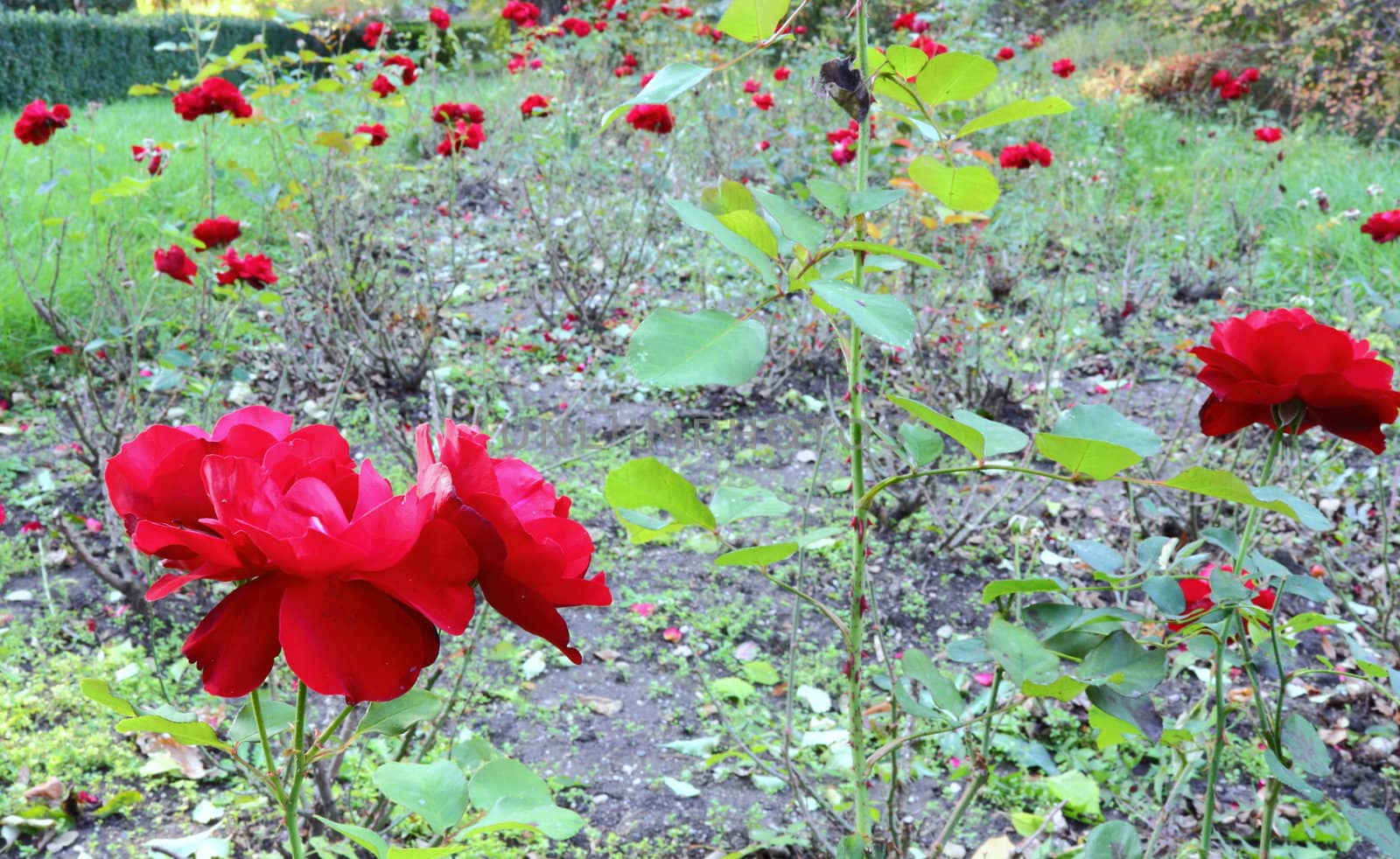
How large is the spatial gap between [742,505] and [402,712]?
0.95 ft

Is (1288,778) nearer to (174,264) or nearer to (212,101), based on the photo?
(174,264)

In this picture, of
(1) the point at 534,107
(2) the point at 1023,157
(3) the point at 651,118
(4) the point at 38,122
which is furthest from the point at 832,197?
(1) the point at 534,107

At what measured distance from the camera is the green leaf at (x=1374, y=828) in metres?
0.86

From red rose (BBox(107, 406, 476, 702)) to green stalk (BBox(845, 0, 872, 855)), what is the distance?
17.0 inches

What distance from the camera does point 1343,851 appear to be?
5.32 feet

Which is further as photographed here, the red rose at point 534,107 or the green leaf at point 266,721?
the red rose at point 534,107

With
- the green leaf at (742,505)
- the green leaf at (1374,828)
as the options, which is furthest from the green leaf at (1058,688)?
the green leaf at (1374,828)

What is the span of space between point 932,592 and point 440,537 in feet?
6.77

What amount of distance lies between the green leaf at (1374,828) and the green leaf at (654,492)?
0.64 m

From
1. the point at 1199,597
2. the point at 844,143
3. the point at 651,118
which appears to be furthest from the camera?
the point at 844,143

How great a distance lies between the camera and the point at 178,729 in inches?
21.3

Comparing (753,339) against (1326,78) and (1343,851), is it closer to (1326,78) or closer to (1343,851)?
(1343,851)

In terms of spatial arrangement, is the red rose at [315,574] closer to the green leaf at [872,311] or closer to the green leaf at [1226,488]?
the green leaf at [872,311]

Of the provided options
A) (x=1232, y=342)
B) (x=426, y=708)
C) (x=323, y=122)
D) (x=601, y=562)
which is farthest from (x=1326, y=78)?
(x=426, y=708)
